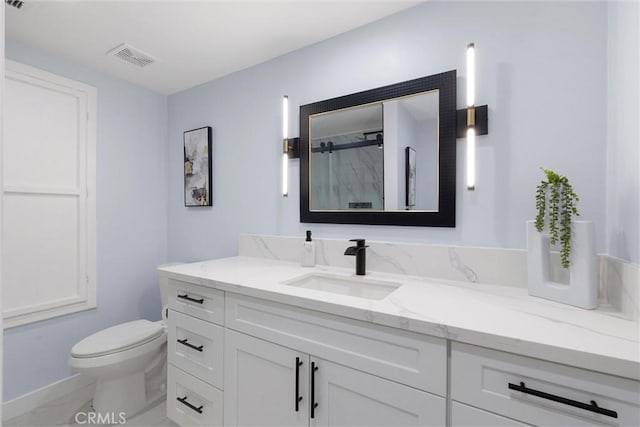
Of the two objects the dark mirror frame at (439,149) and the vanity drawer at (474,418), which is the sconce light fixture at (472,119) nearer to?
the dark mirror frame at (439,149)

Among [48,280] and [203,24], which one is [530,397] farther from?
[48,280]

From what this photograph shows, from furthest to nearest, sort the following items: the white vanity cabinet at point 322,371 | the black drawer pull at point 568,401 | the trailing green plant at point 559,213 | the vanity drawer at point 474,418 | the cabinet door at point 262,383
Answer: the cabinet door at point 262,383 < the trailing green plant at point 559,213 < the white vanity cabinet at point 322,371 < the vanity drawer at point 474,418 < the black drawer pull at point 568,401

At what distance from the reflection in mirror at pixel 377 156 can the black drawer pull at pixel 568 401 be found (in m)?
0.81

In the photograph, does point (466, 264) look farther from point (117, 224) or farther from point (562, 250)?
point (117, 224)

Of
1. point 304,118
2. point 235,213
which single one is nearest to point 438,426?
point 304,118

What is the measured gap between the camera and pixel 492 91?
129 cm

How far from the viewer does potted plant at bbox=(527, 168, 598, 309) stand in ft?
3.12

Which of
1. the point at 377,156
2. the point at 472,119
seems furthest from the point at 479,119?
the point at 377,156

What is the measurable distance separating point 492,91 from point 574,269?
78cm

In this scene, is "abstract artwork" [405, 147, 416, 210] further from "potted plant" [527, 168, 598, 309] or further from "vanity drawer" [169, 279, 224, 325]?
"vanity drawer" [169, 279, 224, 325]

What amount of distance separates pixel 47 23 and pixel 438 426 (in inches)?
102

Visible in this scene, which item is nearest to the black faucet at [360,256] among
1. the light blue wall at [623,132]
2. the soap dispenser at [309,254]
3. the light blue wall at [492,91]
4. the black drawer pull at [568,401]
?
the light blue wall at [492,91]

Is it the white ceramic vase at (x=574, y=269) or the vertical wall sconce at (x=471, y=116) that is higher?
the vertical wall sconce at (x=471, y=116)

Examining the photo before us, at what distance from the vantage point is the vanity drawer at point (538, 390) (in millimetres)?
655
